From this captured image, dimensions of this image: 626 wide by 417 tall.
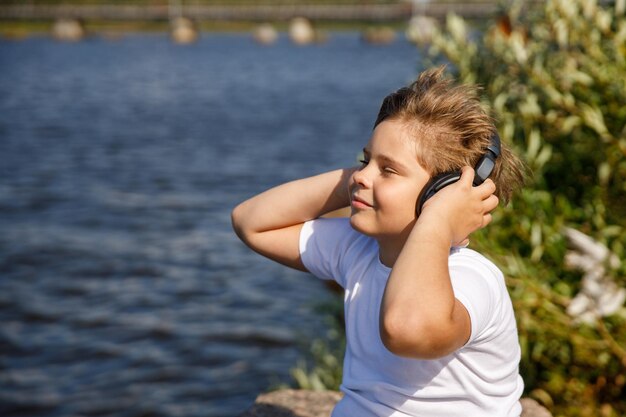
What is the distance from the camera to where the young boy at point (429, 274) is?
1.89 metres

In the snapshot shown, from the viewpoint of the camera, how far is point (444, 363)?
7.01ft

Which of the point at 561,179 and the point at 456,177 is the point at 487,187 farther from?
the point at 561,179

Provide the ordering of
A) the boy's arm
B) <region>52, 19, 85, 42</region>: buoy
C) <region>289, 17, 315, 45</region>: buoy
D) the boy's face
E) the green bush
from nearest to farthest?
the boy's arm < the boy's face < the green bush < <region>52, 19, 85, 42</region>: buoy < <region>289, 17, 315, 45</region>: buoy

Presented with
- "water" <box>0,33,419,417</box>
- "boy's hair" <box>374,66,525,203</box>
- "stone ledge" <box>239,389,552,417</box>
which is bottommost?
"water" <box>0,33,419,417</box>

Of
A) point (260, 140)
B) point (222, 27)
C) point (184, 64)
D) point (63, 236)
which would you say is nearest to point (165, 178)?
point (63, 236)

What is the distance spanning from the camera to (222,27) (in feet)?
398

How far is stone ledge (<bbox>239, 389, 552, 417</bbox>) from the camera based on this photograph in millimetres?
3342

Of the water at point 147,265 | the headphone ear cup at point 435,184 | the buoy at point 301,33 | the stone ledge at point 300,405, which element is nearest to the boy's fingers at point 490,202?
the headphone ear cup at point 435,184

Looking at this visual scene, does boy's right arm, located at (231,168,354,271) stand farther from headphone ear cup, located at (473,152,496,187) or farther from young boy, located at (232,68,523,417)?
headphone ear cup, located at (473,152,496,187)

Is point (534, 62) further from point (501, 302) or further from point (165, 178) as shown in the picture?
point (165, 178)

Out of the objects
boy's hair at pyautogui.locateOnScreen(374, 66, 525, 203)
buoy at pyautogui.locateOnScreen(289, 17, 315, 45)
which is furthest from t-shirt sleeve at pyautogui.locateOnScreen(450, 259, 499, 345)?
buoy at pyautogui.locateOnScreen(289, 17, 315, 45)

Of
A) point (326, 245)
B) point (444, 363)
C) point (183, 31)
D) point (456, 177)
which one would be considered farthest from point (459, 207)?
point (183, 31)

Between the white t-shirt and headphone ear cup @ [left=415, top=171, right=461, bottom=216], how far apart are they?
0.18m

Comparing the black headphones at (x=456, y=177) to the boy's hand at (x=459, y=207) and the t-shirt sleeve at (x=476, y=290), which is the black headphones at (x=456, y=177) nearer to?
the boy's hand at (x=459, y=207)
